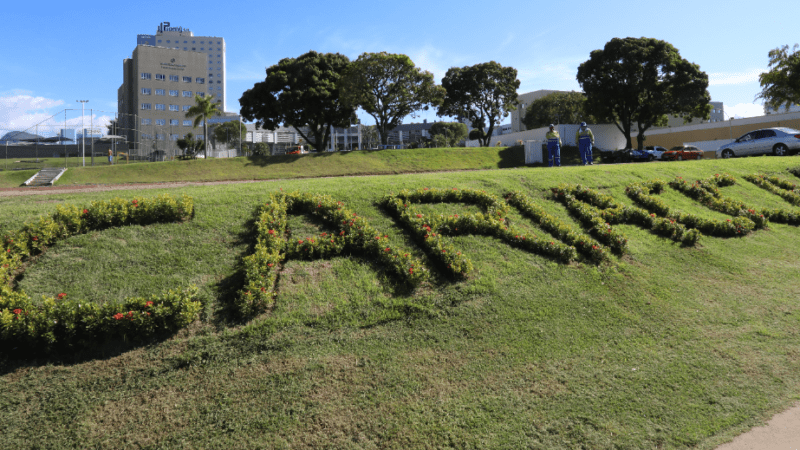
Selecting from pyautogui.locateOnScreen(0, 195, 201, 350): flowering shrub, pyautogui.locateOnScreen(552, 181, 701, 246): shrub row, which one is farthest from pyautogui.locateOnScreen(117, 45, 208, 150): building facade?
pyautogui.locateOnScreen(0, 195, 201, 350): flowering shrub

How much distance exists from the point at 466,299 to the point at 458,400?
1744mm

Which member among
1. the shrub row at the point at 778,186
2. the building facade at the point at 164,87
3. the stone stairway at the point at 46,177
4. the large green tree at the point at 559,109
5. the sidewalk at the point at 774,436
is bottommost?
the sidewalk at the point at 774,436

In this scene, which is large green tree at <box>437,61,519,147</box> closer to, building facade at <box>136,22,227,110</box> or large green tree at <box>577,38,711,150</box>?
large green tree at <box>577,38,711,150</box>

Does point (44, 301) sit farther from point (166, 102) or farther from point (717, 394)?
point (166, 102)

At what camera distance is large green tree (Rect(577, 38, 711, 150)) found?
121 ft

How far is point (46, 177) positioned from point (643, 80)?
42506 mm

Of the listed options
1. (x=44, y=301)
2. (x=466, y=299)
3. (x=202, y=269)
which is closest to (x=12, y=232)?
(x=44, y=301)

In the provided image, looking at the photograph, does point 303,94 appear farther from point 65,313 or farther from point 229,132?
point 229,132

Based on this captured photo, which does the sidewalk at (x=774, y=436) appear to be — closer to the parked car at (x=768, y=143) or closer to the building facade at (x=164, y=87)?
the parked car at (x=768, y=143)

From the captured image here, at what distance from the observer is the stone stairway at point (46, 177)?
20.4 metres

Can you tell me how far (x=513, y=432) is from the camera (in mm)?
4070

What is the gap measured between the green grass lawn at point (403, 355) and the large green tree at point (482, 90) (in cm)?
4025

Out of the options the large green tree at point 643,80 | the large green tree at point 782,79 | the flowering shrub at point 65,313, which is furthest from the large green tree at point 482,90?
the flowering shrub at point 65,313

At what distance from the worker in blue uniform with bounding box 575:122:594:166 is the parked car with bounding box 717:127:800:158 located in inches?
465
